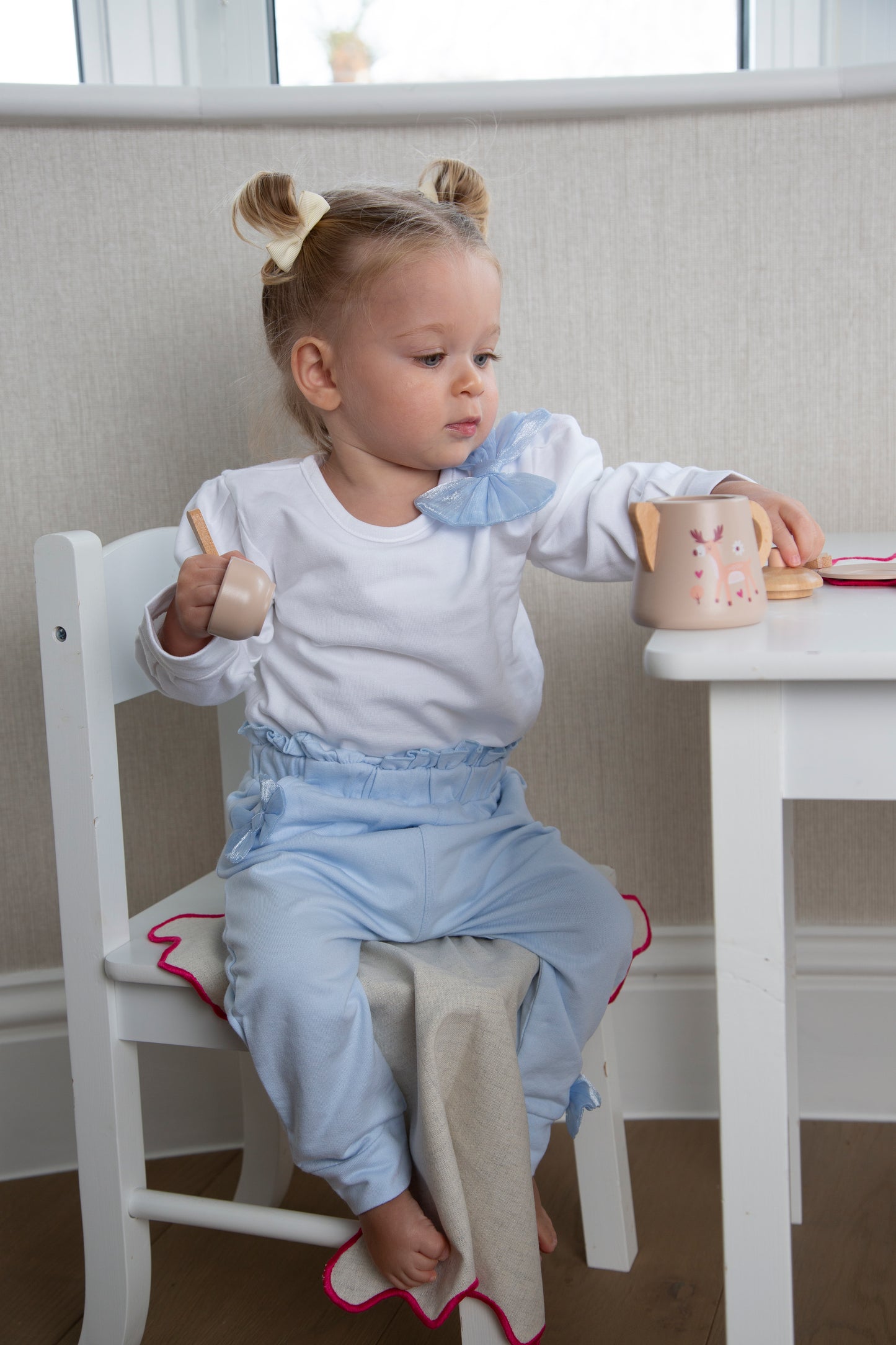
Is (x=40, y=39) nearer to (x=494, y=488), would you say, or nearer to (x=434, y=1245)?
(x=494, y=488)

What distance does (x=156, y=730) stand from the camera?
1.38 m

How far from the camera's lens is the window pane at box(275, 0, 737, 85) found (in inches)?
57.6

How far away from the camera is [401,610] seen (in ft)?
3.16

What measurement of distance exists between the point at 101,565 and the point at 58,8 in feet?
3.14

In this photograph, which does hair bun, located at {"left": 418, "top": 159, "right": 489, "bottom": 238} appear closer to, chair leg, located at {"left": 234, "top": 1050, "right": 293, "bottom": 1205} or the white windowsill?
the white windowsill

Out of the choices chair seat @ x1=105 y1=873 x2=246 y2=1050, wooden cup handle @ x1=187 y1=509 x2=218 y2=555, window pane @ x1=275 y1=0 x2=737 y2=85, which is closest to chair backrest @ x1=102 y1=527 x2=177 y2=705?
wooden cup handle @ x1=187 y1=509 x2=218 y2=555

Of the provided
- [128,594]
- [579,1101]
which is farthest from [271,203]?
[579,1101]

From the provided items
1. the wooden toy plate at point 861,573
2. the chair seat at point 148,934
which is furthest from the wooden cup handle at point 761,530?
the chair seat at point 148,934

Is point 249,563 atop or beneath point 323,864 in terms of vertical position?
atop

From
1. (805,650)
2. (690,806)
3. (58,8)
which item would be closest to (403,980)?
(805,650)

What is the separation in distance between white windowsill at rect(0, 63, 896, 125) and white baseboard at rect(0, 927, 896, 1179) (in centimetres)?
96

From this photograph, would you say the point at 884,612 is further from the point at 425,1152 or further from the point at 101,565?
the point at 101,565

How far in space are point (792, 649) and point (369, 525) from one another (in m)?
0.49

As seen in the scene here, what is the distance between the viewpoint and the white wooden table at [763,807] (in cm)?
57
